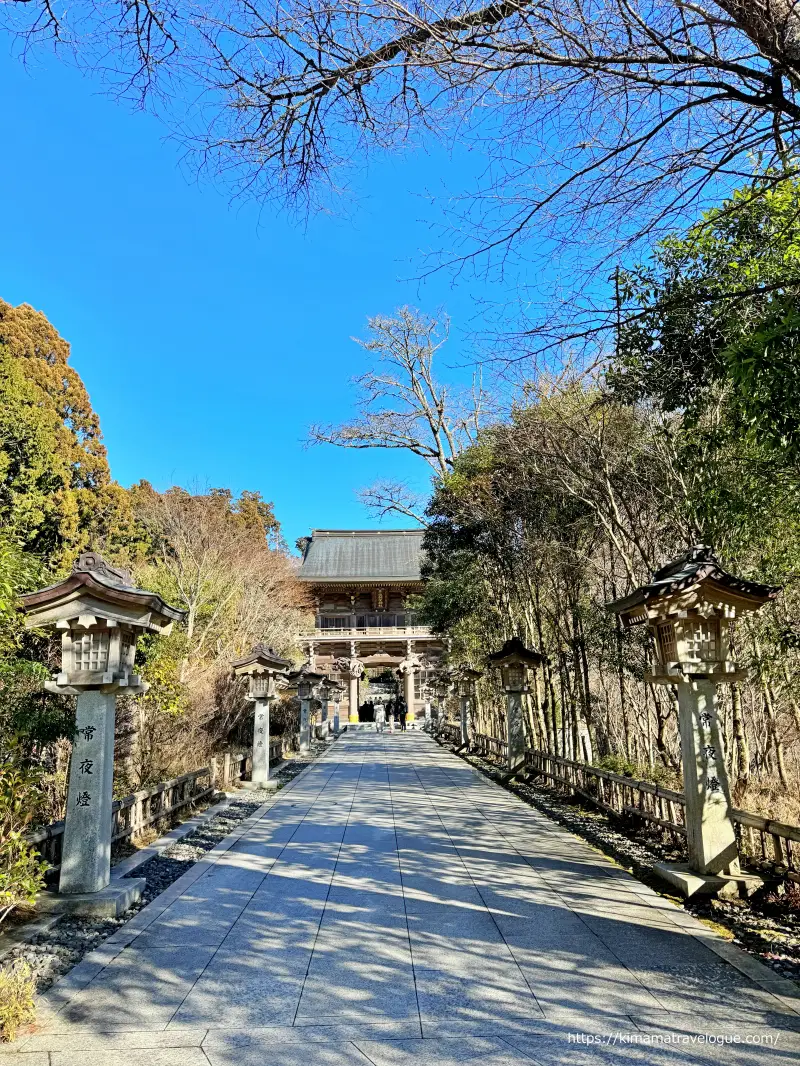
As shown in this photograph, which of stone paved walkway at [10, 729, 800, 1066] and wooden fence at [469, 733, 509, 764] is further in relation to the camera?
wooden fence at [469, 733, 509, 764]

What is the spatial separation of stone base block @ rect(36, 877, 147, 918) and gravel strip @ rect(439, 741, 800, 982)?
3502 millimetres

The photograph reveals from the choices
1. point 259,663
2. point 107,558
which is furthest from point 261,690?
point 107,558

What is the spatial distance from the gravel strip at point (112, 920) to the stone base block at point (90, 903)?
0.05 metres

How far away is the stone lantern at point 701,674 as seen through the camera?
4141 millimetres

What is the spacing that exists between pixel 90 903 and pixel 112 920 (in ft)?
0.63

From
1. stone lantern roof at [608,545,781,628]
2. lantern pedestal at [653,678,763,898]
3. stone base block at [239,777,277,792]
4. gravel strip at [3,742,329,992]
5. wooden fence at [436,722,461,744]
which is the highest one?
stone lantern roof at [608,545,781,628]

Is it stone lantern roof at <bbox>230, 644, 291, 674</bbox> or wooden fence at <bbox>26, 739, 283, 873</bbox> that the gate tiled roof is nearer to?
stone lantern roof at <bbox>230, 644, 291, 674</bbox>

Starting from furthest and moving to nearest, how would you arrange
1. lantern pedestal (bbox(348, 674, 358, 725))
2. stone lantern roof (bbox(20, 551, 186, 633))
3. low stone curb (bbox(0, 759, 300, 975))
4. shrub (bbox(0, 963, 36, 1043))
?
lantern pedestal (bbox(348, 674, 358, 725)) < stone lantern roof (bbox(20, 551, 186, 633)) < low stone curb (bbox(0, 759, 300, 975)) < shrub (bbox(0, 963, 36, 1043))

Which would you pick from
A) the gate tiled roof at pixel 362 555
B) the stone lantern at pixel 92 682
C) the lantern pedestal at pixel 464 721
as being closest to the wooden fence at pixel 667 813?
the stone lantern at pixel 92 682

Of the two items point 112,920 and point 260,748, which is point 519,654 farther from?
point 112,920

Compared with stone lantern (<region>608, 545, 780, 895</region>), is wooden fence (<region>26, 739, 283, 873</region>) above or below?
below

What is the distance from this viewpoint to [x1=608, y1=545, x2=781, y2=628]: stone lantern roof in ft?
14.0

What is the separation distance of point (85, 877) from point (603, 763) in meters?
4.79

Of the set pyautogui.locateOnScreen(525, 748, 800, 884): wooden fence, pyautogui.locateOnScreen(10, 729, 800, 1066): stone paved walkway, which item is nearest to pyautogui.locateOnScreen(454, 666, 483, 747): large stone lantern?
pyautogui.locateOnScreen(525, 748, 800, 884): wooden fence
